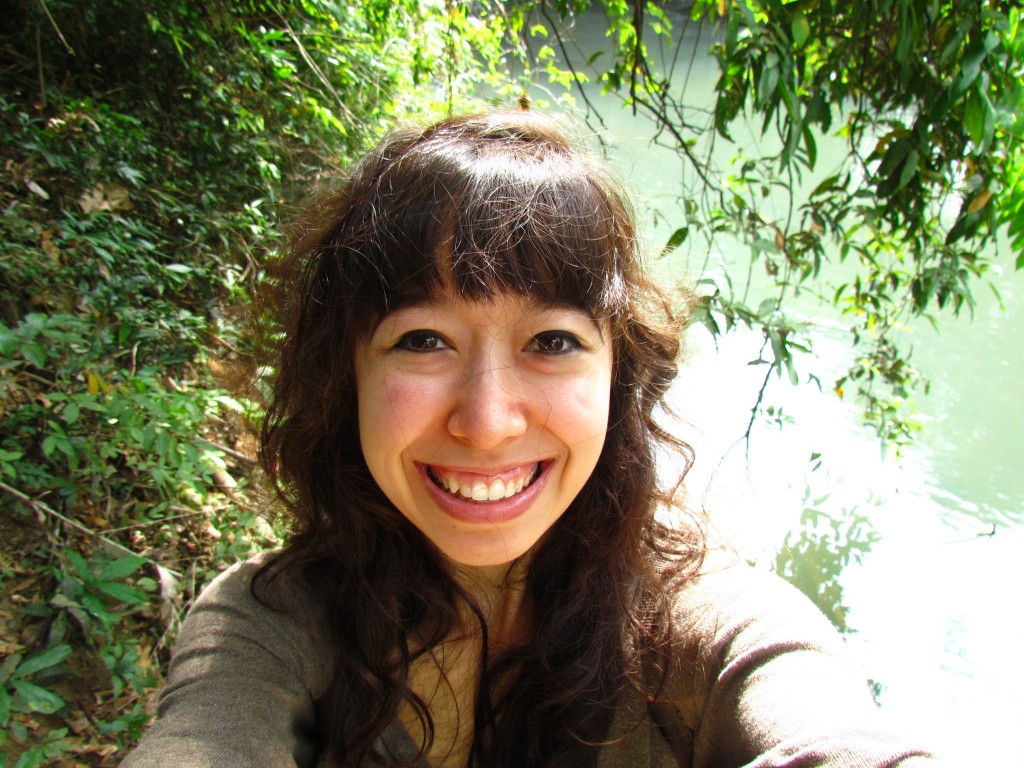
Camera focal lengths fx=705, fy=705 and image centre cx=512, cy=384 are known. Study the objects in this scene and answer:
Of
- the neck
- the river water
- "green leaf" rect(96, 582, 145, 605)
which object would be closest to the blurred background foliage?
"green leaf" rect(96, 582, 145, 605)

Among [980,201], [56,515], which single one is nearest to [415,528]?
[56,515]

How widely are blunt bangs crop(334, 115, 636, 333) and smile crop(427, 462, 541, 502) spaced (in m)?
0.23

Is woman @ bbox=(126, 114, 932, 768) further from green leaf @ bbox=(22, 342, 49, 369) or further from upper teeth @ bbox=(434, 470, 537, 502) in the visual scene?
green leaf @ bbox=(22, 342, 49, 369)

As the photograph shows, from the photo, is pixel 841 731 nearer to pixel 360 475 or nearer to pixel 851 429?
pixel 360 475

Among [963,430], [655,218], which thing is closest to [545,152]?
[655,218]

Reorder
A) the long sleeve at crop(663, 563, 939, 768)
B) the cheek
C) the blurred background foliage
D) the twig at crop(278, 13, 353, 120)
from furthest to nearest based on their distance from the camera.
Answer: the twig at crop(278, 13, 353, 120)
the blurred background foliage
the cheek
the long sleeve at crop(663, 563, 939, 768)

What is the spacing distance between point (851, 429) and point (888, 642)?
1466 millimetres

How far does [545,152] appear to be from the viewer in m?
1.03

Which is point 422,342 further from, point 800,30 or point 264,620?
point 800,30

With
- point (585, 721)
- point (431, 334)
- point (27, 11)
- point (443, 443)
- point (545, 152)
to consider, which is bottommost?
point (585, 721)

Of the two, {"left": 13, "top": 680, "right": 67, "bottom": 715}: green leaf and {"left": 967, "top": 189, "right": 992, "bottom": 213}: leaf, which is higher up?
{"left": 967, "top": 189, "right": 992, "bottom": 213}: leaf

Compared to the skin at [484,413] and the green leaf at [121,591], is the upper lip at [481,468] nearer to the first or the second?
the skin at [484,413]

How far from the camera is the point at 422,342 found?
954 mm

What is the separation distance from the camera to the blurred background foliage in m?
1.59
